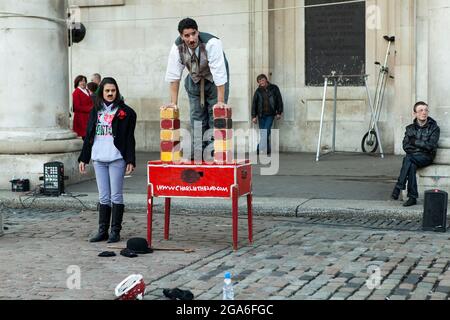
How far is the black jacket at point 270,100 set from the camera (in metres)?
18.2

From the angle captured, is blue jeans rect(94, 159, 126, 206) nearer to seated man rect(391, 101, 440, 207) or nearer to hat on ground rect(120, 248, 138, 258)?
hat on ground rect(120, 248, 138, 258)

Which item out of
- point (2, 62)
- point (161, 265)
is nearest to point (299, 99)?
point (2, 62)

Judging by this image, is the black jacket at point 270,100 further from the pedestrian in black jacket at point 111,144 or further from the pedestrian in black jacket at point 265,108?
the pedestrian in black jacket at point 111,144

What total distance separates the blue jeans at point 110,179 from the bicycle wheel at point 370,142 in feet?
30.1

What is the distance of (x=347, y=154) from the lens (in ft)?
59.3

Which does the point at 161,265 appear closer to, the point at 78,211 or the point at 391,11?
the point at 78,211

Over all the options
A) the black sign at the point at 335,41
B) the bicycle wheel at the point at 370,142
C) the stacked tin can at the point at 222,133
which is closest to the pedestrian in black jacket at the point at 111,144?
the stacked tin can at the point at 222,133

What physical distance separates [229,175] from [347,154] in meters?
9.62

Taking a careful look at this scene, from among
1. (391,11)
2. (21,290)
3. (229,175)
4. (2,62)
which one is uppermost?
(391,11)

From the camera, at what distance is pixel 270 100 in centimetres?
1816

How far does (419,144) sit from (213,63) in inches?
132

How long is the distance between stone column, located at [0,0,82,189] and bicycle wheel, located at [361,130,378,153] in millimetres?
6793

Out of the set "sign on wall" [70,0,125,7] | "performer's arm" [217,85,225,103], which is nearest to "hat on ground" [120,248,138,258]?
"performer's arm" [217,85,225,103]

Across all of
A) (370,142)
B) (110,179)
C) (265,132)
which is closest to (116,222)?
(110,179)
